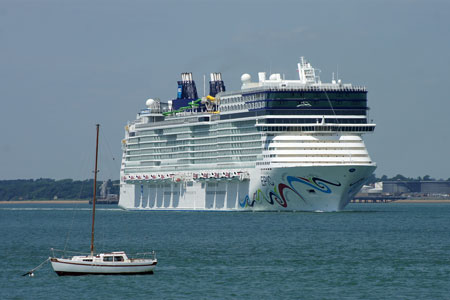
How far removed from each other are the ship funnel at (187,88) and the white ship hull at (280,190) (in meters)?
18.4

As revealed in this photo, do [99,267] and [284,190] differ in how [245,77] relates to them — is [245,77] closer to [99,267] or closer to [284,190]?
[284,190]

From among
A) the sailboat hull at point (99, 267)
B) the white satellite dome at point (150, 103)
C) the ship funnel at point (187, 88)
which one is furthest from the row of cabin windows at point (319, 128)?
the sailboat hull at point (99, 267)

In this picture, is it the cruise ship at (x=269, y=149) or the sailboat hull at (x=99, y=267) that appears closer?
the sailboat hull at (x=99, y=267)

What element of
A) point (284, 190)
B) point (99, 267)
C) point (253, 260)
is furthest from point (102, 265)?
point (284, 190)

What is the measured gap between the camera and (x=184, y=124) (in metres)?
Result: 148

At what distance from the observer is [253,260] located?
68.8 metres

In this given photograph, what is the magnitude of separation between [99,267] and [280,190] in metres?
61.3

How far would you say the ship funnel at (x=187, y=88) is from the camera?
160 metres

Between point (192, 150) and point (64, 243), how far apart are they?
61542mm

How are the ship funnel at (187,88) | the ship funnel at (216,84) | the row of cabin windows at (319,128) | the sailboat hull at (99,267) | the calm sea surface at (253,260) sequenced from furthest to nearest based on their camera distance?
1. the ship funnel at (187,88)
2. the ship funnel at (216,84)
3. the row of cabin windows at (319,128)
4. the sailboat hull at (99,267)
5. the calm sea surface at (253,260)

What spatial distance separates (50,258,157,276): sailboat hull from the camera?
58.9 metres

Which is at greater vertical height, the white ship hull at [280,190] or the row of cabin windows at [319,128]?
the row of cabin windows at [319,128]

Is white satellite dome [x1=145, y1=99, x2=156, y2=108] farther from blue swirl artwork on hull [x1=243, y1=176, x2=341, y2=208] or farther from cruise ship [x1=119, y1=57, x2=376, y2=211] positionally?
blue swirl artwork on hull [x1=243, y1=176, x2=341, y2=208]

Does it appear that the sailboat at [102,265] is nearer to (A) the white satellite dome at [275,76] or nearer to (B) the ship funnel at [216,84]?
(A) the white satellite dome at [275,76]
